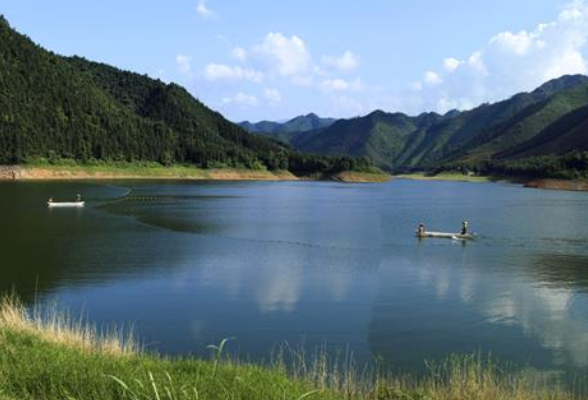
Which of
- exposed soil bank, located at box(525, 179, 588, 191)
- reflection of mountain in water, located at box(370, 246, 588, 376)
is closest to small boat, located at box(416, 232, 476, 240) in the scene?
reflection of mountain in water, located at box(370, 246, 588, 376)

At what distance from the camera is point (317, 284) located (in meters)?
33.4

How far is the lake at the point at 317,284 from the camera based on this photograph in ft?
74.0

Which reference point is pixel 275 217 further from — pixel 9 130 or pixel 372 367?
pixel 9 130

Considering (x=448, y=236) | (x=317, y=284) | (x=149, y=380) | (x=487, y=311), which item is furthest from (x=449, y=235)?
(x=149, y=380)

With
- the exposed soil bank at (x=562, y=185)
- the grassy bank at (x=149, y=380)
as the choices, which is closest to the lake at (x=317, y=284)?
the grassy bank at (x=149, y=380)

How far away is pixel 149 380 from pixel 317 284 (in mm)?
21851

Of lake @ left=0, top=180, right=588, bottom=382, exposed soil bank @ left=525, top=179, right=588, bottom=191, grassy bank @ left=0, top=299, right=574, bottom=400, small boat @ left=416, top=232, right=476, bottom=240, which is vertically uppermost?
exposed soil bank @ left=525, top=179, right=588, bottom=191

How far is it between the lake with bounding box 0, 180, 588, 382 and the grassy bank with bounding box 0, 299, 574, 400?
4.36 metres

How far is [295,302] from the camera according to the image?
2862 centimetres

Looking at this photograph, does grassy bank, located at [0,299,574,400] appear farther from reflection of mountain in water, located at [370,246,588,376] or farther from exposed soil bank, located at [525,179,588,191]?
exposed soil bank, located at [525,179,588,191]

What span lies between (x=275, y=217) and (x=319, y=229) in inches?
555

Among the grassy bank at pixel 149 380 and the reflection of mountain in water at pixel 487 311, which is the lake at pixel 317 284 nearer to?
the reflection of mountain in water at pixel 487 311

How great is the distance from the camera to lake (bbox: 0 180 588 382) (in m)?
22.6

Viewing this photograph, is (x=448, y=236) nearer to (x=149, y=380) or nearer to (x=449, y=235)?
(x=449, y=235)
